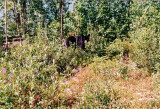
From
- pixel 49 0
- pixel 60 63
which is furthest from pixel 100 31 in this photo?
pixel 49 0

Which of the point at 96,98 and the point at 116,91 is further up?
the point at 116,91

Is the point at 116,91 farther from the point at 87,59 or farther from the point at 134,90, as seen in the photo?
the point at 87,59

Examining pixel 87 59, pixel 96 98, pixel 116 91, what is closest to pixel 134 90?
pixel 116 91

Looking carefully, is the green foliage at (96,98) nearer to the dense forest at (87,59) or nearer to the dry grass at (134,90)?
the dense forest at (87,59)

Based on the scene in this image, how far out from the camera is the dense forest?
334cm

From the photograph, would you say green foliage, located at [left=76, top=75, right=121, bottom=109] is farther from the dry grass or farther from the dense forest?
the dry grass

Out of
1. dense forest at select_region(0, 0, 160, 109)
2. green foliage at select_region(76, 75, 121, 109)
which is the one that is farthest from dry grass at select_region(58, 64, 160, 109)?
green foliage at select_region(76, 75, 121, 109)

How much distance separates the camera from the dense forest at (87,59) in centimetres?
334

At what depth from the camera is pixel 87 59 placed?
808 centimetres

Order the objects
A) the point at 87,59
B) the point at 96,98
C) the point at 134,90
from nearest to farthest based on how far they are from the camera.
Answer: the point at 96,98 → the point at 134,90 → the point at 87,59

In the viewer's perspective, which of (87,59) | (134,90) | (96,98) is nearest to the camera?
(96,98)

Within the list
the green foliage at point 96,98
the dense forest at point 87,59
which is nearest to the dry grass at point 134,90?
the dense forest at point 87,59

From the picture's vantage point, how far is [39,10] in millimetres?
11797

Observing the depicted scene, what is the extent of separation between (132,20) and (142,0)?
1.74m
